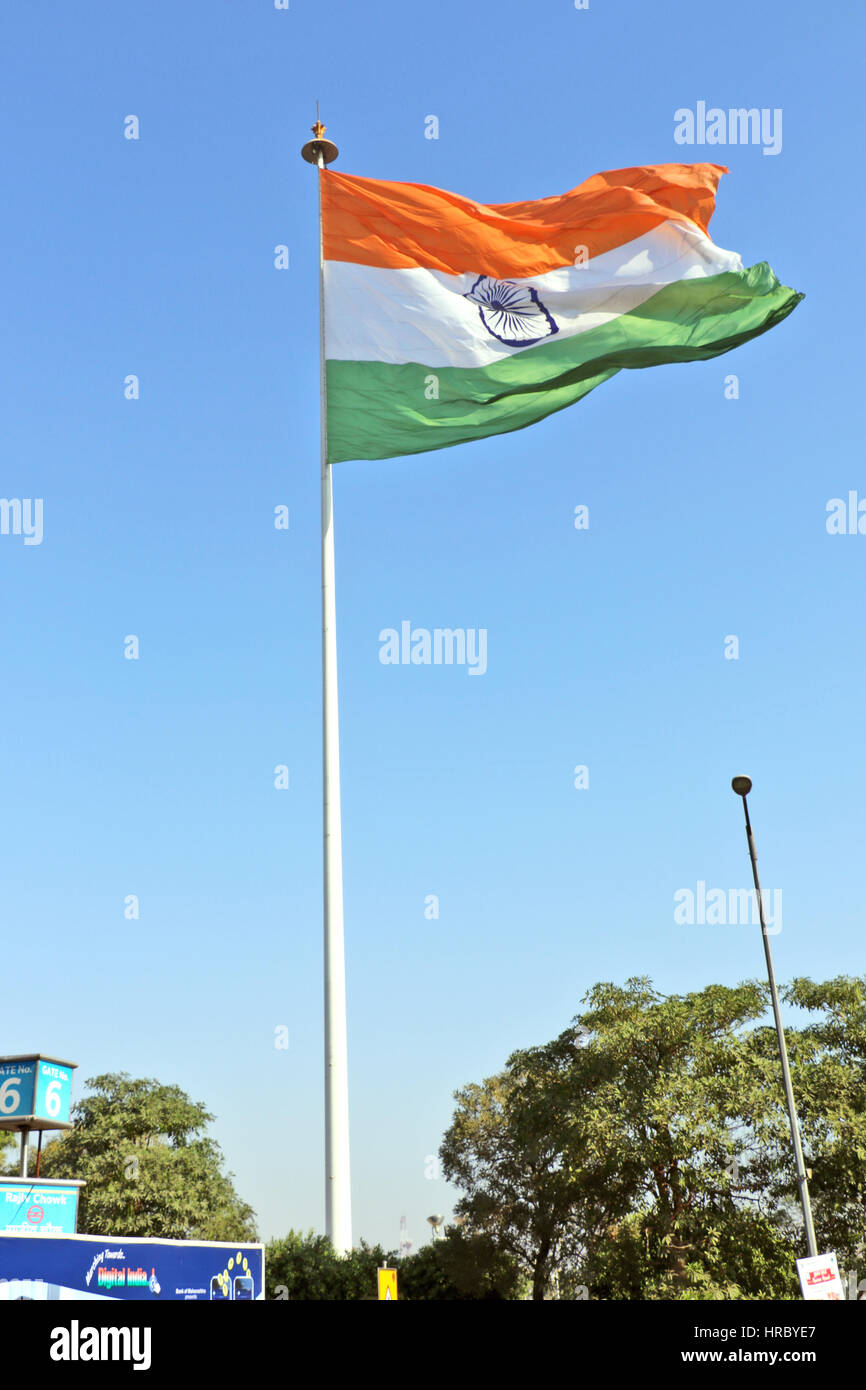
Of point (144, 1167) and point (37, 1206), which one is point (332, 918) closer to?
point (37, 1206)

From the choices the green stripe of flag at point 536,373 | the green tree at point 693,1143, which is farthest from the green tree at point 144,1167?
the green stripe of flag at point 536,373

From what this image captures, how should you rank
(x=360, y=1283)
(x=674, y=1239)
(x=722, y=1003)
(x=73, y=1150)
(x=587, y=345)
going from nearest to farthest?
(x=360, y=1283)
(x=587, y=345)
(x=674, y=1239)
(x=722, y=1003)
(x=73, y=1150)

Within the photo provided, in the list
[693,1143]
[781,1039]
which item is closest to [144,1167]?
[693,1143]

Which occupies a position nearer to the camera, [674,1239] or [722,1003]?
[674,1239]

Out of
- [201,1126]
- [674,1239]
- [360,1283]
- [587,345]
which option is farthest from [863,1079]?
[201,1126]

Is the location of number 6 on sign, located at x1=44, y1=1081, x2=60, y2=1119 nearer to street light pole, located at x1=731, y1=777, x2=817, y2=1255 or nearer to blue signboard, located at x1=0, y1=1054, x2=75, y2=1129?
blue signboard, located at x1=0, y1=1054, x2=75, y2=1129

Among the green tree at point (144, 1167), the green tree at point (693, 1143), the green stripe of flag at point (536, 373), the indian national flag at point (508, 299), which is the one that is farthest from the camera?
the green tree at point (144, 1167)

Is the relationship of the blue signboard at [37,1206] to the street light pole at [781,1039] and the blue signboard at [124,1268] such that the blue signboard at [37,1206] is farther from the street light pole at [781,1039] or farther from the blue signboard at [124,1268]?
the street light pole at [781,1039]
